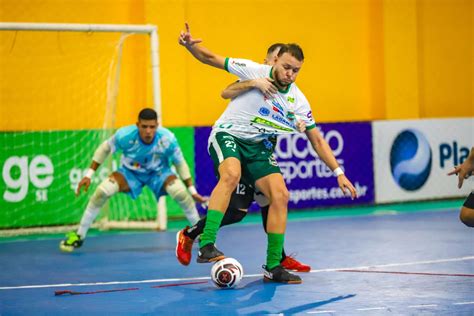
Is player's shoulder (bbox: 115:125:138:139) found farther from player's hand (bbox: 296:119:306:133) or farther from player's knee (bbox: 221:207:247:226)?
player's hand (bbox: 296:119:306:133)

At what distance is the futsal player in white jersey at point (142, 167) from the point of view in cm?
991

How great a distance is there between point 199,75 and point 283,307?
30.7 ft

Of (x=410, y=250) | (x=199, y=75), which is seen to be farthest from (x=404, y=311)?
(x=199, y=75)

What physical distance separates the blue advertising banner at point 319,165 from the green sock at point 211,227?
6.23m

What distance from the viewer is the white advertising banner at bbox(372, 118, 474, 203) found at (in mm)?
14703

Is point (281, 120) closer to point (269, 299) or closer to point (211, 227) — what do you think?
point (211, 227)

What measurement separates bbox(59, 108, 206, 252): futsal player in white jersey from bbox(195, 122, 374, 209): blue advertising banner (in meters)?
3.02

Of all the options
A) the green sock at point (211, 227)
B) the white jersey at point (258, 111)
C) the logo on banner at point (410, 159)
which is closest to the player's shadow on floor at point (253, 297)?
the green sock at point (211, 227)

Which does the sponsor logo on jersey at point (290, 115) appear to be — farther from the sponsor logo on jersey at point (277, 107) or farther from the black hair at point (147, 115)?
the black hair at point (147, 115)

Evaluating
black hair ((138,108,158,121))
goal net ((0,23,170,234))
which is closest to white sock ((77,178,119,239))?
black hair ((138,108,158,121))

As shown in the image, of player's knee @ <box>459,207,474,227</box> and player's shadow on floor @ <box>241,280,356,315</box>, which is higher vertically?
player's knee @ <box>459,207,474,227</box>

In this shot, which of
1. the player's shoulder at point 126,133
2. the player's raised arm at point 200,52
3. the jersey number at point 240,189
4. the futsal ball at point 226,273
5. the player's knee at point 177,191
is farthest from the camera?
the player's knee at point 177,191

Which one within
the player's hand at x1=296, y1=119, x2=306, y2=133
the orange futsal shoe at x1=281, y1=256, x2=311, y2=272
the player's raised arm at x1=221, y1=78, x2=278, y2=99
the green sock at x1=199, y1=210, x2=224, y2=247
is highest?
the player's raised arm at x1=221, y1=78, x2=278, y2=99

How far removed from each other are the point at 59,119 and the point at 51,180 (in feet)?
4.85
